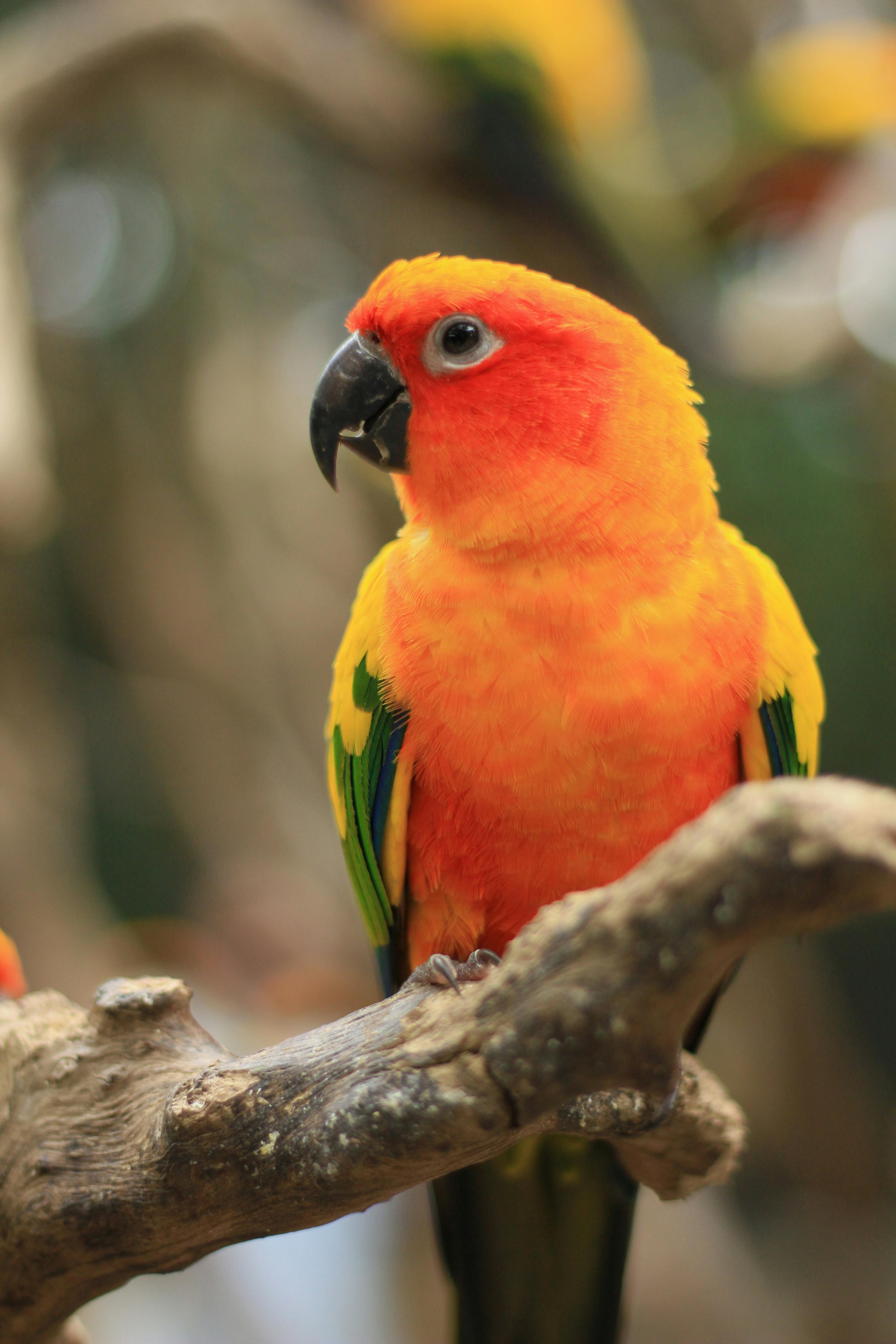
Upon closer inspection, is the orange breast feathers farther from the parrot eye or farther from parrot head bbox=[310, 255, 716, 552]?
the parrot eye

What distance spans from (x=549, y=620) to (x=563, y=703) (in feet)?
0.48

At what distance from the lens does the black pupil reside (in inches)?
73.5

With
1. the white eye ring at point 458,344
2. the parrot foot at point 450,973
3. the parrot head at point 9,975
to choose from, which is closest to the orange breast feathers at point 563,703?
the parrot foot at point 450,973

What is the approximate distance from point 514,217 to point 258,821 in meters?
3.57

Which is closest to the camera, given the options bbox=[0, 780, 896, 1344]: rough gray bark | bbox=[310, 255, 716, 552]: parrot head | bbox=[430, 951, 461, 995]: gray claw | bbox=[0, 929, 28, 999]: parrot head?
bbox=[0, 780, 896, 1344]: rough gray bark

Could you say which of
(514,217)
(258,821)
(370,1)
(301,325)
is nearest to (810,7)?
(514,217)

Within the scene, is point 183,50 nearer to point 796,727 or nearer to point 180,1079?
point 796,727

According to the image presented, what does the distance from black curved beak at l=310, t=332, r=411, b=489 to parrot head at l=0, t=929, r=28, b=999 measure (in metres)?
1.28

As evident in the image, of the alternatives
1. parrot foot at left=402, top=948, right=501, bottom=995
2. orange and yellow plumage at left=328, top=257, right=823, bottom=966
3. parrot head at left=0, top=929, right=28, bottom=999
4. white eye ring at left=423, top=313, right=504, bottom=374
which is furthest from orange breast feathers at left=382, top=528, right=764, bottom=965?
parrot head at left=0, top=929, right=28, bottom=999

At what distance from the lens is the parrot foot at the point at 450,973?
148cm

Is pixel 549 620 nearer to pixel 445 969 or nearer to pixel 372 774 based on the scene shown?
pixel 372 774

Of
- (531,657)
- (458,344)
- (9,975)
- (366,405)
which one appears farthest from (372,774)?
(9,975)

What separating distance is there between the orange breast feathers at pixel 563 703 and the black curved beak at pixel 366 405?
0.23 m

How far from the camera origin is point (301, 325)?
665cm
